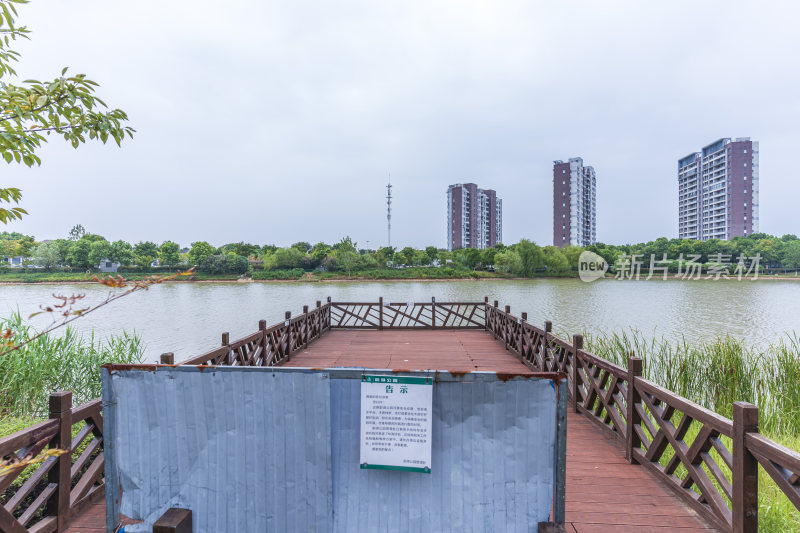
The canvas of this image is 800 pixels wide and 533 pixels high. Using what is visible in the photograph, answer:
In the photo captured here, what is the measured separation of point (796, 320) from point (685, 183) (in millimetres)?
117647

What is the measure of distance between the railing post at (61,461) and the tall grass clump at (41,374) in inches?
130

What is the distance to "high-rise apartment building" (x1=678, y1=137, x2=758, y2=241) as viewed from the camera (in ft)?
283

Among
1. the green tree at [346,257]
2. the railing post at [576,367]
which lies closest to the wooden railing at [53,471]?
the railing post at [576,367]

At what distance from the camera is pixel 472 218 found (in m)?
111

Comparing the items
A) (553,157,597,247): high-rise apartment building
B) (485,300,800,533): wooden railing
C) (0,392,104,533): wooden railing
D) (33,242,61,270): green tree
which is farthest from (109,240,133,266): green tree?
(553,157,597,247): high-rise apartment building

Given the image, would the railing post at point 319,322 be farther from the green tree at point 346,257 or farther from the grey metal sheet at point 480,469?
the green tree at point 346,257

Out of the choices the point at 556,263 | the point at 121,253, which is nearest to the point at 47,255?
the point at 121,253

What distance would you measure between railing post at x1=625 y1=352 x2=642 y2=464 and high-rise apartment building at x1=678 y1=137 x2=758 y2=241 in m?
109

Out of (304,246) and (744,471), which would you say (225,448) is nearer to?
(744,471)

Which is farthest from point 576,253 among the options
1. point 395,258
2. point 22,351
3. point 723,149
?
point 22,351

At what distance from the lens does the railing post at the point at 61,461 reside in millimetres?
2453

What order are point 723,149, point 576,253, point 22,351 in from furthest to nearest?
point 723,149 < point 576,253 < point 22,351

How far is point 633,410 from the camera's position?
12.3 feet

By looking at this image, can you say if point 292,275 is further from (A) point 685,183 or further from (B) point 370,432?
(A) point 685,183
